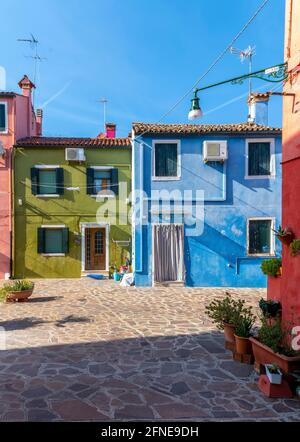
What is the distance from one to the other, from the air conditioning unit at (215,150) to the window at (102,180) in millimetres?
4806

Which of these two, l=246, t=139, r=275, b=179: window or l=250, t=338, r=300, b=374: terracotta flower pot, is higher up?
l=246, t=139, r=275, b=179: window

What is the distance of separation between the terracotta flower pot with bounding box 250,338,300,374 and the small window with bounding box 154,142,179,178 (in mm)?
9349

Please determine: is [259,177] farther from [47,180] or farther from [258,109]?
[47,180]

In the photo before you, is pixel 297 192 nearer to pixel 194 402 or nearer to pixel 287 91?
pixel 287 91

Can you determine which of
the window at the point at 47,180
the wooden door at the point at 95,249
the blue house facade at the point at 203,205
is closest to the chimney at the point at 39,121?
the window at the point at 47,180

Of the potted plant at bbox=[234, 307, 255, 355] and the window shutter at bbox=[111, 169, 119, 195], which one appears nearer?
the potted plant at bbox=[234, 307, 255, 355]

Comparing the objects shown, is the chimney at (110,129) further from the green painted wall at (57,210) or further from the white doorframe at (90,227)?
the white doorframe at (90,227)

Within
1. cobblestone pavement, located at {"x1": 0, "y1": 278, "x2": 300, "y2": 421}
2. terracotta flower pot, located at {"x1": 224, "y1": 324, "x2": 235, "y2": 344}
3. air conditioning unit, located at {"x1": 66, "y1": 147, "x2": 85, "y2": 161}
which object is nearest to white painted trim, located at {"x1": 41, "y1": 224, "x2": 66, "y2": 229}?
Answer: air conditioning unit, located at {"x1": 66, "y1": 147, "x2": 85, "y2": 161}

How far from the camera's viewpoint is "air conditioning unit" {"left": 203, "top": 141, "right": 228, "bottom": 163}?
13437 millimetres

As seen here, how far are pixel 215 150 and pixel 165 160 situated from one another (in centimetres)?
223

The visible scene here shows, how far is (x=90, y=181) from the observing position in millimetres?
15742

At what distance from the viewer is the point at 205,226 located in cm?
1381

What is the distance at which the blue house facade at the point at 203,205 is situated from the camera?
13688 millimetres

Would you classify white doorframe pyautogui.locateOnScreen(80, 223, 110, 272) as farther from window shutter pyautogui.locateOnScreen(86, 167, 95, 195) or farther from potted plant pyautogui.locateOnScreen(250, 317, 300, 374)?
potted plant pyautogui.locateOnScreen(250, 317, 300, 374)
